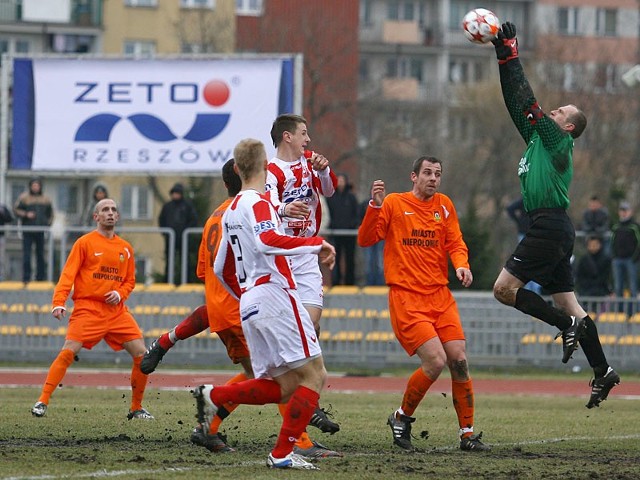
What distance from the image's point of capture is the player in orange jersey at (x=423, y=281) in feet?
36.9

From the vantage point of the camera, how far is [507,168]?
57.7 meters

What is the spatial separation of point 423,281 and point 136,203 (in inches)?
2058

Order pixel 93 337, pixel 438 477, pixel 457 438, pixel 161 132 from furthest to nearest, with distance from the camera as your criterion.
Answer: pixel 161 132 → pixel 93 337 → pixel 457 438 → pixel 438 477

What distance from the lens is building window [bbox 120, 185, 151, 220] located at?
62.4 meters

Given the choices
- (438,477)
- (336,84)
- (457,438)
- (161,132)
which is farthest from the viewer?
(336,84)

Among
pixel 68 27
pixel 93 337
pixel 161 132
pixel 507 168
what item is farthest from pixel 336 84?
pixel 93 337

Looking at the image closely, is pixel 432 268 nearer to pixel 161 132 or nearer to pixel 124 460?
pixel 124 460

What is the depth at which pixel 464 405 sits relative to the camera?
11297 millimetres

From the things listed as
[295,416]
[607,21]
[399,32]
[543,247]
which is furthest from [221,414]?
[607,21]

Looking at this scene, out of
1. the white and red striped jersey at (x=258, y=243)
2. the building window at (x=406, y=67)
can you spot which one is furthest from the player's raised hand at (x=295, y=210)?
the building window at (x=406, y=67)

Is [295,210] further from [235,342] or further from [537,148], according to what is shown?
[537,148]

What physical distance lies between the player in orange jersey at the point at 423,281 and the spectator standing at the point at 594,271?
11.4m

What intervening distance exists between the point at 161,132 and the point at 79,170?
61.6 inches

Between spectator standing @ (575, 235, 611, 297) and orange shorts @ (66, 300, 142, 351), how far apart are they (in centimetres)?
1061
